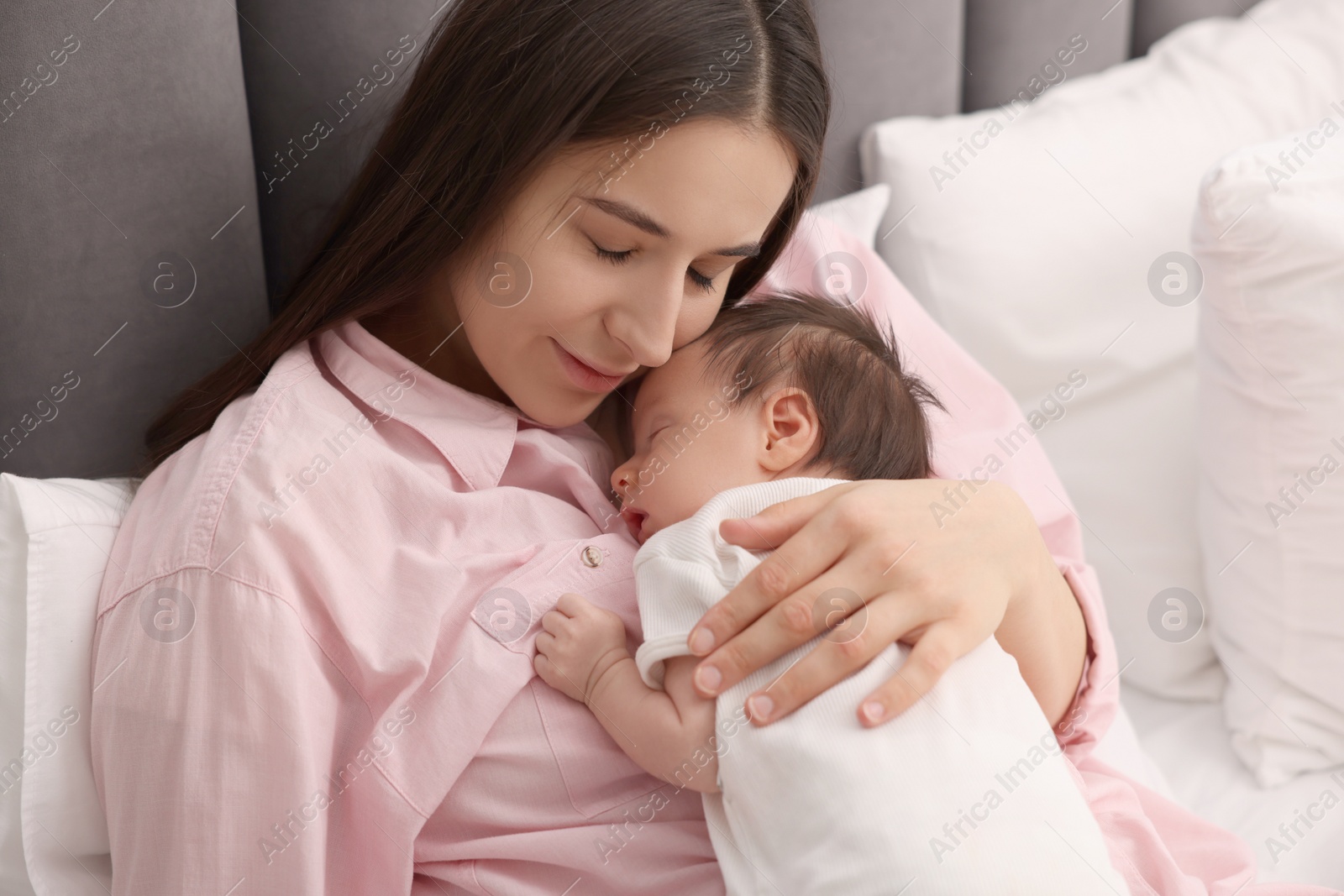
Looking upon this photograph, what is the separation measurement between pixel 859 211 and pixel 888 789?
3.59 feet

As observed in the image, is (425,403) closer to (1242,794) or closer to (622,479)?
(622,479)

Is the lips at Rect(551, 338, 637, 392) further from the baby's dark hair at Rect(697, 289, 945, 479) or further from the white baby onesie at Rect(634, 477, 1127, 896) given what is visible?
the white baby onesie at Rect(634, 477, 1127, 896)

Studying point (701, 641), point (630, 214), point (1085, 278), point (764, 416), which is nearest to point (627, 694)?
point (701, 641)

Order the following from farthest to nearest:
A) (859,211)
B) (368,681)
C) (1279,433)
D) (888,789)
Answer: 1. (859,211)
2. (1279,433)
3. (368,681)
4. (888,789)

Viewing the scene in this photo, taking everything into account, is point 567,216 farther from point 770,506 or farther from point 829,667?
point 829,667

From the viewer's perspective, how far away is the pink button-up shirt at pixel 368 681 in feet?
3.01

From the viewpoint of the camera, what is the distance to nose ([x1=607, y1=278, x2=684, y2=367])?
1.08m

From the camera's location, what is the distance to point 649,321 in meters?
1.09

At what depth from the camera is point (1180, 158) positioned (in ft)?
6.05

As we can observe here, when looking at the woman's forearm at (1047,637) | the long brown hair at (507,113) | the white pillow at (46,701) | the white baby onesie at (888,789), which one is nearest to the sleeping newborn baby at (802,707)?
the white baby onesie at (888,789)

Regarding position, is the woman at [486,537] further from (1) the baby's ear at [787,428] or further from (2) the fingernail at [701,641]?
(1) the baby's ear at [787,428]

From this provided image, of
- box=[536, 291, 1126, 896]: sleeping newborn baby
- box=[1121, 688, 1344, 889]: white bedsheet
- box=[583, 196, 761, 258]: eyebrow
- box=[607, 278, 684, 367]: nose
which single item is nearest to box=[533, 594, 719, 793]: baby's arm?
box=[536, 291, 1126, 896]: sleeping newborn baby

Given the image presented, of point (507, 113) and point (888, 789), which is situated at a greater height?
point (507, 113)

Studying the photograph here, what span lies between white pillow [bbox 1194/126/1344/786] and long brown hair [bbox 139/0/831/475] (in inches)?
25.6
